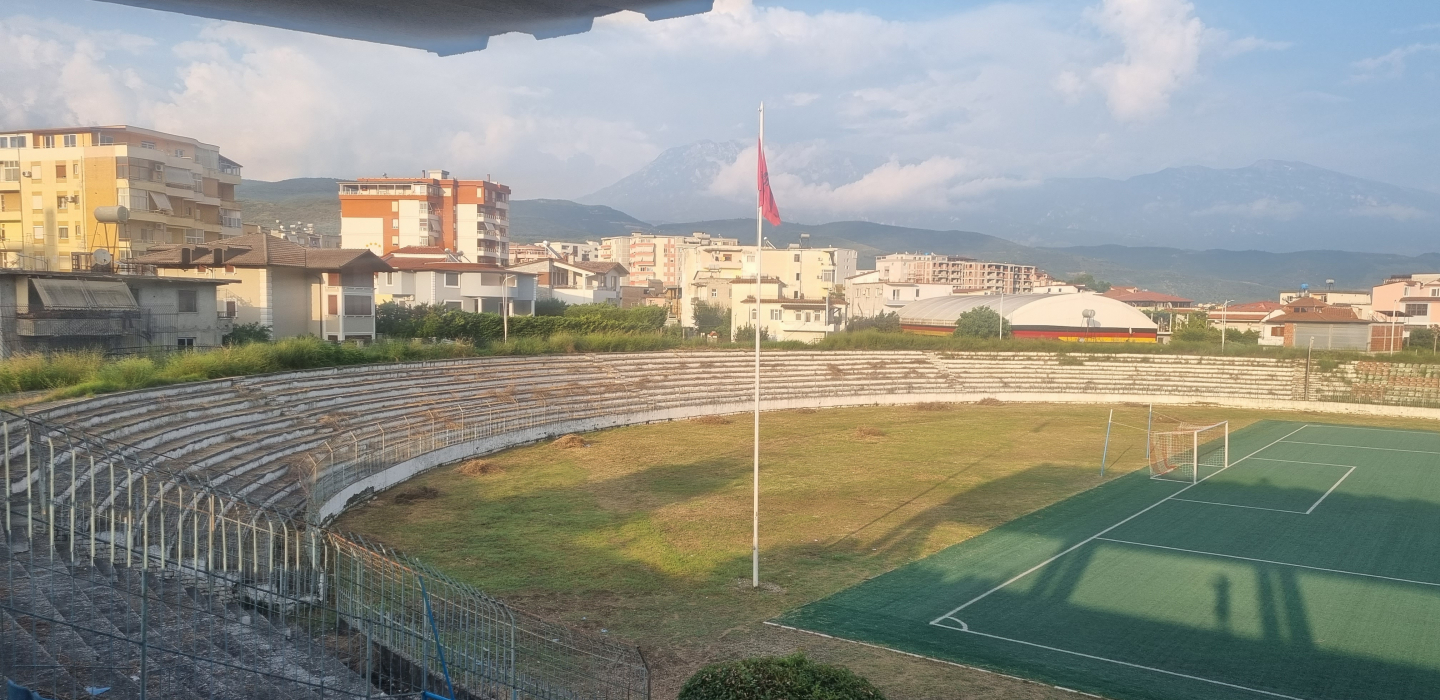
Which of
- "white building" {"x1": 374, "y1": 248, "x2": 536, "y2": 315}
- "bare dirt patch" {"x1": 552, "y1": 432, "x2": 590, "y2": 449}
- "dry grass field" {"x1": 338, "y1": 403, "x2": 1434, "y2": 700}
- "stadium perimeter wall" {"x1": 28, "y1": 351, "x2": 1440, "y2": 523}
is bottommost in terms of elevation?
"dry grass field" {"x1": 338, "y1": 403, "x2": 1434, "y2": 700}

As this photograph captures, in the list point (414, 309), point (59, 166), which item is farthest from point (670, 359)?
point (59, 166)

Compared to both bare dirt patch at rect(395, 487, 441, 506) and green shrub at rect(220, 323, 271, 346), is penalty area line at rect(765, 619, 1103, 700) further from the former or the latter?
green shrub at rect(220, 323, 271, 346)

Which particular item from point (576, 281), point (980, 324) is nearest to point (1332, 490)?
point (980, 324)

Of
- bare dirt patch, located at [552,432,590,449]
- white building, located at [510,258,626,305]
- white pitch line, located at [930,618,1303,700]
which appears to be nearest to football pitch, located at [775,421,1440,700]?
white pitch line, located at [930,618,1303,700]

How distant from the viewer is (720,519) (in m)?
20.0

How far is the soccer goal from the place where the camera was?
26.1 meters

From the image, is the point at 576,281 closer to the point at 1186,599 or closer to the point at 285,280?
the point at 285,280

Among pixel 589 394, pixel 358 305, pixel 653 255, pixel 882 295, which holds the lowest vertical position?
pixel 589 394

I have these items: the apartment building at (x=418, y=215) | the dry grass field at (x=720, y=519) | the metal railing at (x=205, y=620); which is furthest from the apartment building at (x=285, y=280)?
the apartment building at (x=418, y=215)

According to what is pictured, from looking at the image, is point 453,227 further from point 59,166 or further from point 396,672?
point 396,672

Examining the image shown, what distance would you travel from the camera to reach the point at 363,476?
21328 millimetres

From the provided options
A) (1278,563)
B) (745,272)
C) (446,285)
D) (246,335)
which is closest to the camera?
(1278,563)

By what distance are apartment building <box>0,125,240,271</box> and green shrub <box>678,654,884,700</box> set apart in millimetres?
39057

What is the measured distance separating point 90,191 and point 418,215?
4350 centimetres
